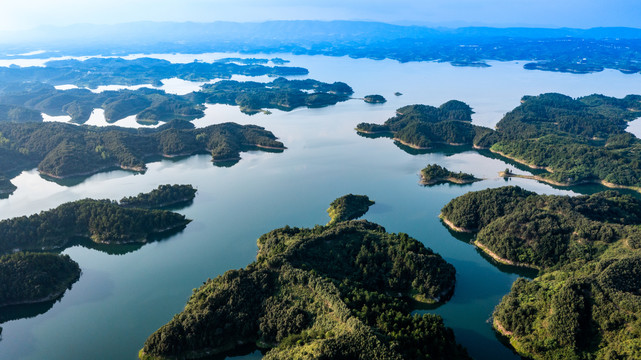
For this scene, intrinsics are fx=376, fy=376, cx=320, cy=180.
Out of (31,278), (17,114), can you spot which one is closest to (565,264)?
(31,278)

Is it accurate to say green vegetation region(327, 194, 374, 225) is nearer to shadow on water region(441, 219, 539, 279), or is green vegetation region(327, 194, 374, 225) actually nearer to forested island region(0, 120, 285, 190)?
shadow on water region(441, 219, 539, 279)

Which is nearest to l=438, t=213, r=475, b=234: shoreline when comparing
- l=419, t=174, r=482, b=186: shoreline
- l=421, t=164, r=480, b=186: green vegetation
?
l=419, t=174, r=482, b=186: shoreline

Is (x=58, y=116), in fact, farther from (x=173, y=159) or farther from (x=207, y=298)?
(x=207, y=298)

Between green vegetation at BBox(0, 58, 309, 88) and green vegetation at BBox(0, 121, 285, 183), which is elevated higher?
green vegetation at BBox(0, 58, 309, 88)

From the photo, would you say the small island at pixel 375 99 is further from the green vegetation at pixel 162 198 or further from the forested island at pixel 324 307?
the forested island at pixel 324 307

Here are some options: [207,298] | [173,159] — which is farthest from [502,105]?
[207,298]

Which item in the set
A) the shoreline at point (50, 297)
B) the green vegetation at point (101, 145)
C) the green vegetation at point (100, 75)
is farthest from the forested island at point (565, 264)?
the green vegetation at point (100, 75)
